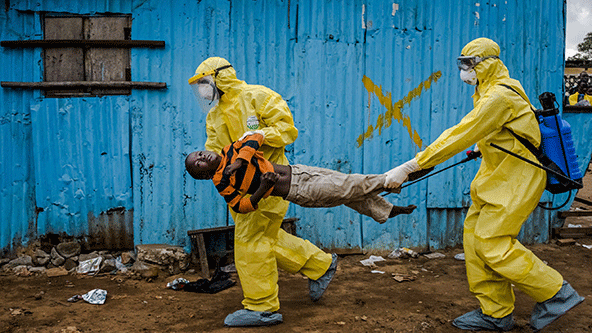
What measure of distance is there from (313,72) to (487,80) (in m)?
2.42

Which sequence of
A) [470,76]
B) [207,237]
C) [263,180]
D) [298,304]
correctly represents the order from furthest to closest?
[207,237]
[298,304]
[470,76]
[263,180]

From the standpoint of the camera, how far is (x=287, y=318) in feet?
12.3

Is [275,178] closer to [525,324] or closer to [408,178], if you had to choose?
[408,178]

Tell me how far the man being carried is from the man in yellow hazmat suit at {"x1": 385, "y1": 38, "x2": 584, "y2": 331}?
0.25 meters

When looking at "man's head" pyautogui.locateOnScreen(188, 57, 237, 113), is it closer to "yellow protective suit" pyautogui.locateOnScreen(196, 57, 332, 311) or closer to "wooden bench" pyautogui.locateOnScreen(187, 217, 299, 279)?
"yellow protective suit" pyautogui.locateOnScreen(196, 57, 332, 311)

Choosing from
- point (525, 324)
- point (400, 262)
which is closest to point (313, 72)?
point (400, 262)

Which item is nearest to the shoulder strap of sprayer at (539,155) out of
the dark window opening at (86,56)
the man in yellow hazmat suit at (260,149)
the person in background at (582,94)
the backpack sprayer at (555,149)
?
the backpack sprayer at (555,149)

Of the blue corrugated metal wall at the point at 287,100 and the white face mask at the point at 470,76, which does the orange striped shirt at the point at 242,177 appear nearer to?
the white face mask at the point at 470,76

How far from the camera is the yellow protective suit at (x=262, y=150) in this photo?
3.51m

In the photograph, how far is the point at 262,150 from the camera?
358 cm

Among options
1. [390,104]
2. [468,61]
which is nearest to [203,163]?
[468,61]

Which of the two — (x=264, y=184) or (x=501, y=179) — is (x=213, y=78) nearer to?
(x=264, y=184)

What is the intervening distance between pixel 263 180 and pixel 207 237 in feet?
8.24

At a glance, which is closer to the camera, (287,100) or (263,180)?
(263,180)
